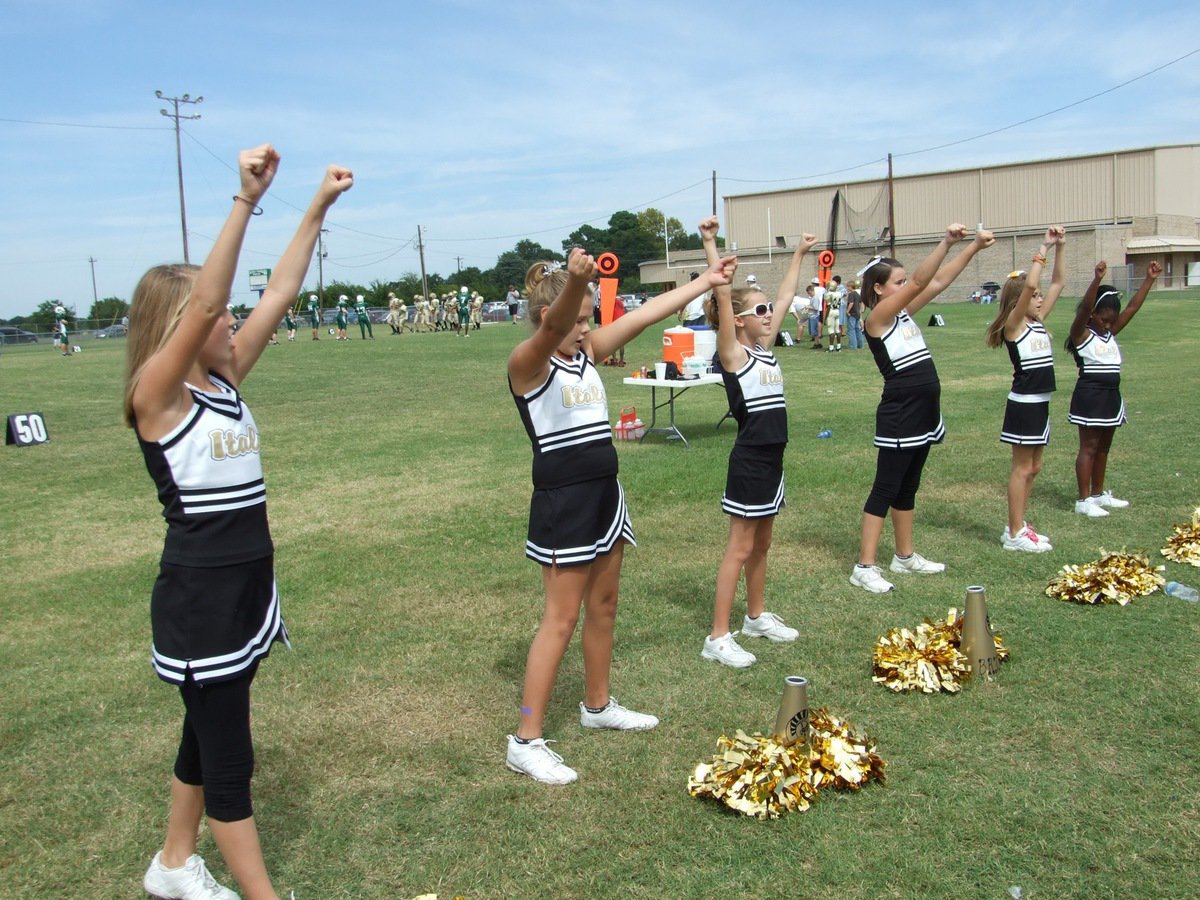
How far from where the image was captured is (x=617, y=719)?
13.7 feet

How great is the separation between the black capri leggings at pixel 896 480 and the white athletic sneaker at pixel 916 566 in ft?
1.23

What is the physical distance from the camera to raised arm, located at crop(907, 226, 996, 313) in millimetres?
5703

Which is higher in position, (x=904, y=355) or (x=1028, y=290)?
(x=1028, y=290)

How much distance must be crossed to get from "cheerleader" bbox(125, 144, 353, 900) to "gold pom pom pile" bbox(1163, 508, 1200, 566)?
19.1 feet

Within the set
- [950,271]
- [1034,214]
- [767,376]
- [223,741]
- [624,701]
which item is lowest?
[624,701]

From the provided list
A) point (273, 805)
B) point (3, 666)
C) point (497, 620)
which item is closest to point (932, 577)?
point (497, 620)

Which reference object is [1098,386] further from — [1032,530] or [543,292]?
[543,292]

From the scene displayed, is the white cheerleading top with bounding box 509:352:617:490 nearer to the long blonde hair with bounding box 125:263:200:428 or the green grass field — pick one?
the green grass field

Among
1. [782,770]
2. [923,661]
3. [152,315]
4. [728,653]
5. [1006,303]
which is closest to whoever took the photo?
[152,315]

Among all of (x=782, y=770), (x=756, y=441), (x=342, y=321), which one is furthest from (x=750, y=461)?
(x=342, y=321)

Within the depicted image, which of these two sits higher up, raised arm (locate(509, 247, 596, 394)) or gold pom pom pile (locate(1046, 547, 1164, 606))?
raised arm (locate(509, 247, 596, 394))

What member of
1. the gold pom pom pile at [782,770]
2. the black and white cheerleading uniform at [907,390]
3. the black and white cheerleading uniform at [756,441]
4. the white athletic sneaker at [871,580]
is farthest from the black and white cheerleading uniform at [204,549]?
the black and white cheerleading uniform at [907,390]

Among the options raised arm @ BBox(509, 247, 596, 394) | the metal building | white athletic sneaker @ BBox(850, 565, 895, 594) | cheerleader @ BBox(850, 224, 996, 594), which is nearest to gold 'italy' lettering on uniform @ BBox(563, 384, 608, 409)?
raised arm @ BBox(509, 247, 596, 394)

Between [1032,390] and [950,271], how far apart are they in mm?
1487
